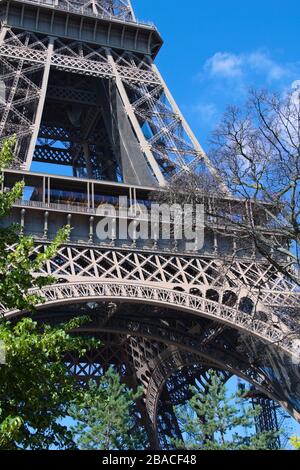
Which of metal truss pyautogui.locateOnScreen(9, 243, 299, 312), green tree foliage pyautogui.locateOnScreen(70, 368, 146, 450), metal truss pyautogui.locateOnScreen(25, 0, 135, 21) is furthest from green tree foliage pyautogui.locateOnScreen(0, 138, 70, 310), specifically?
metal truss pyautogui.locateOnScreen(25, 0, 135, 21)

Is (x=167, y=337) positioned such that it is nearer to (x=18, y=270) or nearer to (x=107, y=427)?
(x=107, y=427)

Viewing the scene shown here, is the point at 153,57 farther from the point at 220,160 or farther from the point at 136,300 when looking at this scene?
the point at 220,160

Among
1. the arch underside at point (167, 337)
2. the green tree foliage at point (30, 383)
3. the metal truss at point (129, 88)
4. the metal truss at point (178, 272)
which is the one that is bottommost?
the green tree foliage at point (30, 383)

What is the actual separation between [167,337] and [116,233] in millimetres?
4844

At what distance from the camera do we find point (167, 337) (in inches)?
1041

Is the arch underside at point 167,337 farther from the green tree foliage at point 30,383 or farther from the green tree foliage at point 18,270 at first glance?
the green tree foliage at point 30,383

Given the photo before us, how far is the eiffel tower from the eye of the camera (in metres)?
23.1

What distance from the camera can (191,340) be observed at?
2611 centimetres

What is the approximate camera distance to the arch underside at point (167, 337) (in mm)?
22328

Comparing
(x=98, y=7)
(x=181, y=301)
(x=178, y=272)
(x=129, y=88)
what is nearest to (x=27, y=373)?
(x=181, y=301)

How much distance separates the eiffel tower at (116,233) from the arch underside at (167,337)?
0.18ft

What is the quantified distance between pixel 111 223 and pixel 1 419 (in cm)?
1444

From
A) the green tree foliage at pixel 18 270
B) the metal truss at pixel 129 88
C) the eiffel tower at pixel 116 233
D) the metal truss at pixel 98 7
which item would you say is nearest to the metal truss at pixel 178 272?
the eiffel tower at pixel 116 233
